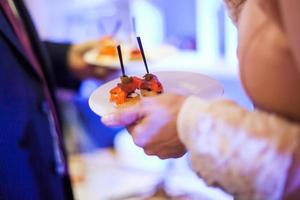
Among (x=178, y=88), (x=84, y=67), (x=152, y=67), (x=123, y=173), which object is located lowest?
(x=123, y=173)

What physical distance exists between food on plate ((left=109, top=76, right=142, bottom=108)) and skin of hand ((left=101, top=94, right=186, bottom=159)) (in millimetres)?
76

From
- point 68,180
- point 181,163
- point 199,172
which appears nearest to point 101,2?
point 181,163

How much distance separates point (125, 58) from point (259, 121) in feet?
2.42

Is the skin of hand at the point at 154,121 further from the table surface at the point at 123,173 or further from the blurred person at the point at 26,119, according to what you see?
the table surface at the point at 123,173

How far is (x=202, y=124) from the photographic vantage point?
0.52m

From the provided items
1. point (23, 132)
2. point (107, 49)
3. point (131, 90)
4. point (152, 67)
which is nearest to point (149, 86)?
point (131, 90)

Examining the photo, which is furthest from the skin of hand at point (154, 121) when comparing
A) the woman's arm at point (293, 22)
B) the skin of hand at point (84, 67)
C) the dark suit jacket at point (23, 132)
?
the skin of hand at point (84, 67)

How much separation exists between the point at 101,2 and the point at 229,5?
58.2 inches

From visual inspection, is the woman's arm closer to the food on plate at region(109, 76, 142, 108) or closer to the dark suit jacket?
the food on plate at region(109, 76, 142, 108)

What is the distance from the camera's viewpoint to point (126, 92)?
679 mm

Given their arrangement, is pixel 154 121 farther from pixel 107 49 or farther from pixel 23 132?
pixel 107 49

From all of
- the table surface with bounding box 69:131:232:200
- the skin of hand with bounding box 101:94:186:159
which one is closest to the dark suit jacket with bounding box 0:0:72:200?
the skin of hand with bounding box 101:94:186:159

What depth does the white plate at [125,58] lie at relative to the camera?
1.13m

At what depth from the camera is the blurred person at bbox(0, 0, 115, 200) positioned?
90cm
